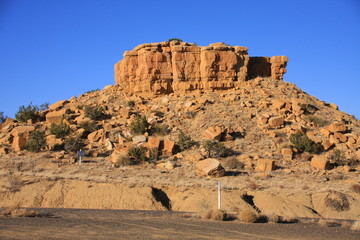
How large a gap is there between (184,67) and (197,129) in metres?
8.06

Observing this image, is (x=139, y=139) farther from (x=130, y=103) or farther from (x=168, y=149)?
(x=130, y=103)

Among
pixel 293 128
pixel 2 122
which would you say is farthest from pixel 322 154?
pixel 2 122

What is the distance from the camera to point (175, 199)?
71.6 ft

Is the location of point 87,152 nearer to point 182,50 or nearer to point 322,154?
point 182,50

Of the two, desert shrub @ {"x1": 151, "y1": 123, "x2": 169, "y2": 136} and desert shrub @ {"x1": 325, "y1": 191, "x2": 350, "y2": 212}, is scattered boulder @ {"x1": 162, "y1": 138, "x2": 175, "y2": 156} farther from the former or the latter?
desert shrub @ {"x1": 325, "y1": 191, "x2": 350, "y2": 212}

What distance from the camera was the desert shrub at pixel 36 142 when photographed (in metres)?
31.8

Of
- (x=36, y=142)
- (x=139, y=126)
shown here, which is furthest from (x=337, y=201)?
(x=36, y=142)

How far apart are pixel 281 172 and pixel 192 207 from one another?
9355 mm

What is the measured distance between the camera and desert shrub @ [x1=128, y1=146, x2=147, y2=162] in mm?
29366

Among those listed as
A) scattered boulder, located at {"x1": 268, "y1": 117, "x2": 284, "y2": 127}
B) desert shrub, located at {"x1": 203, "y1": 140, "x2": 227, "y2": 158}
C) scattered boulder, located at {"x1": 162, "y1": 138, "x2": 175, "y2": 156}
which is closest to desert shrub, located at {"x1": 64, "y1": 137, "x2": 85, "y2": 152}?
scattered boulder, located at {"x1": 162, "y1": 138, "x2": 175, "y2": 156}

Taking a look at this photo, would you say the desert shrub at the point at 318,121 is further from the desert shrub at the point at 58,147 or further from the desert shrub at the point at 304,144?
the desert shrub at the point at 58,147

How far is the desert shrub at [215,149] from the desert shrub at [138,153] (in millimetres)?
4589

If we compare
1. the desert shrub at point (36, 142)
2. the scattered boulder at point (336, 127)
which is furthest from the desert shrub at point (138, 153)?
the scattered boulder at point (336, 127)

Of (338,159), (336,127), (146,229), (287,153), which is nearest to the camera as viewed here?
(146,229)
